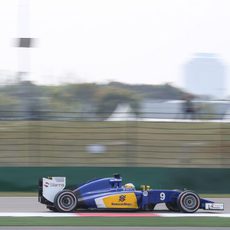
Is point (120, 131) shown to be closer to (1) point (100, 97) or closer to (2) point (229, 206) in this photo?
(2) point (229, 206)

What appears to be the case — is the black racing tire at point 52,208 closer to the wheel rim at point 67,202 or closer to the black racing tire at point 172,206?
the wheel rim at point 67,202

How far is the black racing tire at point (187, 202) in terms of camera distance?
13578mm

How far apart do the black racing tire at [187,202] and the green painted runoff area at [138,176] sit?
6.06m

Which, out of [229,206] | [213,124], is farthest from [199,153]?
[229,206]

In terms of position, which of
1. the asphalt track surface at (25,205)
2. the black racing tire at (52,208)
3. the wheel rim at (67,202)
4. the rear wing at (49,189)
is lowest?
the asphalt track surface at (25,205)

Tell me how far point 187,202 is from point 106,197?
1.56m

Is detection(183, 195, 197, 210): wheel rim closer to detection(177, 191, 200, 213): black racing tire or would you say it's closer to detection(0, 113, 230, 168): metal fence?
detection(177, 191, 200, 213): black racing tire

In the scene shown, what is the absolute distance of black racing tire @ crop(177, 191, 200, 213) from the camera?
44.5 ft

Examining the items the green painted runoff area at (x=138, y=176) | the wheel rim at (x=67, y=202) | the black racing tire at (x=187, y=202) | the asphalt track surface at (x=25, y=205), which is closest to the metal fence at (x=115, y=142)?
the green painted runoff area at (x=138, y=176)

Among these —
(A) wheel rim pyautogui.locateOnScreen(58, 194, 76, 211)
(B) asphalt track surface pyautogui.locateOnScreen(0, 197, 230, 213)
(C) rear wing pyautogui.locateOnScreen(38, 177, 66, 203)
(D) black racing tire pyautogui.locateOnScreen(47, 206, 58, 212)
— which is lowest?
(B) asphalt track surface pyautogui.locateOnScreen(0, 197, 230, 213)

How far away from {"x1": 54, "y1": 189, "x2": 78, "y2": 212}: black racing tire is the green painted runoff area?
602 centimetres

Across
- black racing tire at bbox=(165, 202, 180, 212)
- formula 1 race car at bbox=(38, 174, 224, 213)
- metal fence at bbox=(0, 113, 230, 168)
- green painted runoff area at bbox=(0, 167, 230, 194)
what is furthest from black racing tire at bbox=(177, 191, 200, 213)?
metal fence at bbox=(0, 113, 230, 168)

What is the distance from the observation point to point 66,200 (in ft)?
44.1

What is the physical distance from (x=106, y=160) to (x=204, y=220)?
929cm
